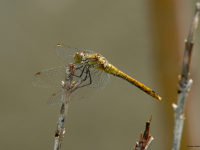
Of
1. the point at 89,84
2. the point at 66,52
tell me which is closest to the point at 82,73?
the point at 89,84

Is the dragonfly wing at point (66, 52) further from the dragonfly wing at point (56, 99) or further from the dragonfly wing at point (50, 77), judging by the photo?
the dragonfly wing at point (56, 99)

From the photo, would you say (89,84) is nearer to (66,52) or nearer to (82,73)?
(82,73)

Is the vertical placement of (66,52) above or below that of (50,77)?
above

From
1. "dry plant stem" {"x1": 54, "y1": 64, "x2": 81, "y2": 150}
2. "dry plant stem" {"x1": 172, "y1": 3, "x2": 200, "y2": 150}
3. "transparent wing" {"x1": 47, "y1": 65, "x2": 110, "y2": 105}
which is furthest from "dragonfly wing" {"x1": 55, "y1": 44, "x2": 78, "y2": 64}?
"dry plant stem" {"x1": 172, "y1": 3, "x2": 200, "y2": 150}

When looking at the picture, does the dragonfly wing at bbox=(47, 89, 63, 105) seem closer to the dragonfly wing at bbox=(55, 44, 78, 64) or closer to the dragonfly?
Answer: the dragonfly

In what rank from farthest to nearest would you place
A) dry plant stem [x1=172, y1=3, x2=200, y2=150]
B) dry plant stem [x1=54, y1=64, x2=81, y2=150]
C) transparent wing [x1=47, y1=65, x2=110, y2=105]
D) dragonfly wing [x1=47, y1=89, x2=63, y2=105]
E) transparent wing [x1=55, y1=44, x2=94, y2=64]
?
transparent wing [x1=55, y1=44, x2=94, y2=64] < transparent wing [x1=47, y1=65, x2=110, y2=105] < dragonfly wing [x1=47, y1=89, x2=63, y2=105] < dry plant stem [x1=54, y1=64, x2=81, y2=150] < dry plant stem [x1=172, y1=3, x2=200, y2=150]

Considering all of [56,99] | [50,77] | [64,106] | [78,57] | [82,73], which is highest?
[78,57]
